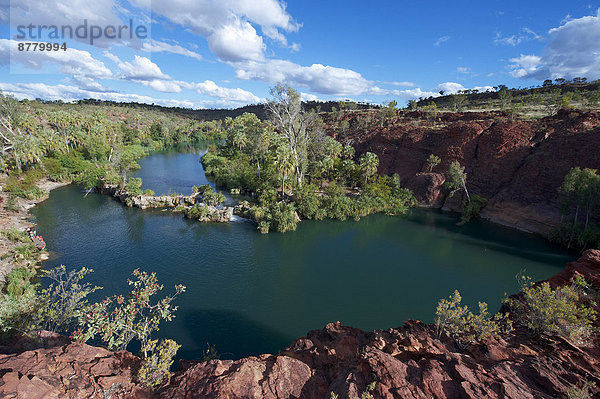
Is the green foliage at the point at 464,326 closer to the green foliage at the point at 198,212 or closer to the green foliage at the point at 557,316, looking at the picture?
the green foliage at the point at 557,316

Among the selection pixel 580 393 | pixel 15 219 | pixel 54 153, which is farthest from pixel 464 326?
pixel 54 153

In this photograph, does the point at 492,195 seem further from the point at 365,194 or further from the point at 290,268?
the point at 290,268

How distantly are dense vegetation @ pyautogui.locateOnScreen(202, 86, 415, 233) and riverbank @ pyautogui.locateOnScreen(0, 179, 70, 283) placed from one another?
22.7 meters

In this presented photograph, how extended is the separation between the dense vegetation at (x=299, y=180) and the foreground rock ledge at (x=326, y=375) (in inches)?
996

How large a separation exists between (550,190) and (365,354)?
44034mm

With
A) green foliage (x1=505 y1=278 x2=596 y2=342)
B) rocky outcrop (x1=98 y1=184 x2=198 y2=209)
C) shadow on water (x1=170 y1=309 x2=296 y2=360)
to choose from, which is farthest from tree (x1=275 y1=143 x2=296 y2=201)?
green foliage (x1=505 y1=278 x2=596 y2=342)

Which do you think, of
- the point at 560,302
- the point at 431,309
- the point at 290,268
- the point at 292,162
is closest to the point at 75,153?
the point at 292,162

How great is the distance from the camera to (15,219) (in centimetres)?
3359

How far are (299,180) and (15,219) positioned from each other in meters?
37.8

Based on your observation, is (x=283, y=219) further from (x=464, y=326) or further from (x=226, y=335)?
(x=464, y=326)

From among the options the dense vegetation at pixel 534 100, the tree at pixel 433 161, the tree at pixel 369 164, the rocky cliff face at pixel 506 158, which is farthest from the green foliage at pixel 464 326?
the dense vegetation at pixel 534 100

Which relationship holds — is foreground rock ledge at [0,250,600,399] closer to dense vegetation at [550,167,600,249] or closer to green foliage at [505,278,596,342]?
green foliage at [505,278,596,342]

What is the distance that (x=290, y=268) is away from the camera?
27469mm

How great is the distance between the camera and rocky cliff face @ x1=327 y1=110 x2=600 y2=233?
3853cm
